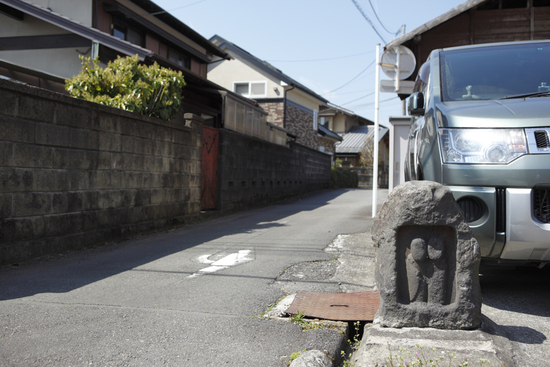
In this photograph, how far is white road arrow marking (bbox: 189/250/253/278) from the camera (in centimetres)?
487

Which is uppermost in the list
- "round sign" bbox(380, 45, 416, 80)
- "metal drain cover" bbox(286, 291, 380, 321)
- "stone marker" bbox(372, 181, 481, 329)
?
"round sign" bbox(380, 45, 416, 80)

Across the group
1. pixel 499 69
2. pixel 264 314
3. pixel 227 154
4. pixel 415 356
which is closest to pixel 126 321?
pixel 264 314

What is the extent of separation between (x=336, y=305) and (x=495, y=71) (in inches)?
114

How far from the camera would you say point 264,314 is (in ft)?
11.0

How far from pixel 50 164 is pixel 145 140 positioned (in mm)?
2213

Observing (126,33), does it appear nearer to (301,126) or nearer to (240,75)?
(240,75)

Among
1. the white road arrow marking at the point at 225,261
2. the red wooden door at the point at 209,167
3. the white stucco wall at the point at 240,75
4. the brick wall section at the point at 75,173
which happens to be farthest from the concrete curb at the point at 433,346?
the white stucco wall at the point at 240,75

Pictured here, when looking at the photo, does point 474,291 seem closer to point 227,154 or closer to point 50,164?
point 50,164

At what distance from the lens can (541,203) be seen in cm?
314

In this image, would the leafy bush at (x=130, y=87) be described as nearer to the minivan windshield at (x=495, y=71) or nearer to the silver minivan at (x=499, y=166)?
the minivan windshield at (x=495, y=71)

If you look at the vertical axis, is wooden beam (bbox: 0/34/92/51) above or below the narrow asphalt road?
above

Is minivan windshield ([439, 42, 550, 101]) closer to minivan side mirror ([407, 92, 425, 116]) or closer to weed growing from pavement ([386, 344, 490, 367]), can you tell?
minivan side mirror ([407, 92, 425, 116])

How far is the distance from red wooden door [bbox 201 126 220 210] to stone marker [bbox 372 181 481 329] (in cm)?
761

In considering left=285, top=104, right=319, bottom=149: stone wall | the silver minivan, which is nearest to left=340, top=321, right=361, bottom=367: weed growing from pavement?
the silver minivan
